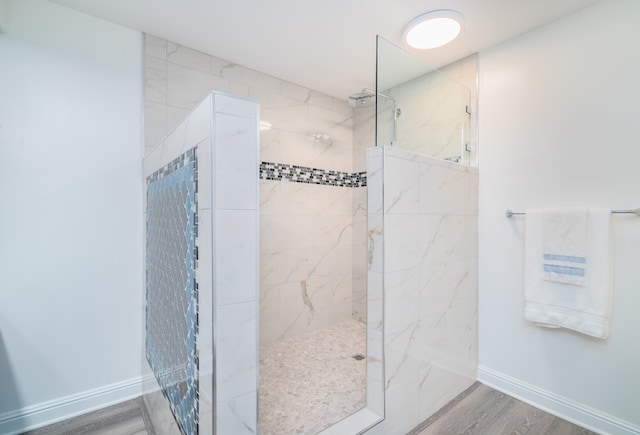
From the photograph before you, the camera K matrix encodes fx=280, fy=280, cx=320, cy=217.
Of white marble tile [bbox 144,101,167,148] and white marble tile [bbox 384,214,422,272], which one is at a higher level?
white marble tile [bbox 144,101,167,148]

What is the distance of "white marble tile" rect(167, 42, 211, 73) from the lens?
2.09 metres

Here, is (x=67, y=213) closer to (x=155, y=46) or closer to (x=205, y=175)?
(x=155, y=46)

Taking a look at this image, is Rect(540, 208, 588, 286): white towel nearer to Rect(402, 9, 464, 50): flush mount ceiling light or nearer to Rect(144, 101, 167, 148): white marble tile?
Rect(402, 9, 464, 50): flush mount ceiling light

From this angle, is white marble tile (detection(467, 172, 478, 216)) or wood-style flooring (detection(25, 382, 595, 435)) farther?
white marble tile (detection(467, 172, 478, 216))

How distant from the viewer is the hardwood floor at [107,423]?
162 cm

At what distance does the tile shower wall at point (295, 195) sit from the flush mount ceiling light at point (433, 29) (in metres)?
1.23

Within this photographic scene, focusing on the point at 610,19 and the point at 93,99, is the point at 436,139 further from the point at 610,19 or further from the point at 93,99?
the point at 93,99

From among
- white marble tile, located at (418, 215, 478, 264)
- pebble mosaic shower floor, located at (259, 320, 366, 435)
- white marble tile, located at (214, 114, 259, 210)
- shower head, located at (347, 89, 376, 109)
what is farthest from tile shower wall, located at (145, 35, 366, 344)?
white marble tile, located at (214, 114, 259, 210)

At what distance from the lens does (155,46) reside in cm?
202

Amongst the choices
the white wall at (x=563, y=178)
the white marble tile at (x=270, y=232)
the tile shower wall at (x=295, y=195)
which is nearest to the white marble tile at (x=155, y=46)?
the tile shower wall at (x=295, y=195)

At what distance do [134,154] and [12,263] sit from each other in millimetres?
911

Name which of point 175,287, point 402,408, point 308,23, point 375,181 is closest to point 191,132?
point 175,287

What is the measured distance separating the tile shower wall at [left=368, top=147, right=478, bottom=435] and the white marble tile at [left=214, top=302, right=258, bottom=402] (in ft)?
2.56

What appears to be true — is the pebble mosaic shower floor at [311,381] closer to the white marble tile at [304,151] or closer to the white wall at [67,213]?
the white wall at [67,213]
